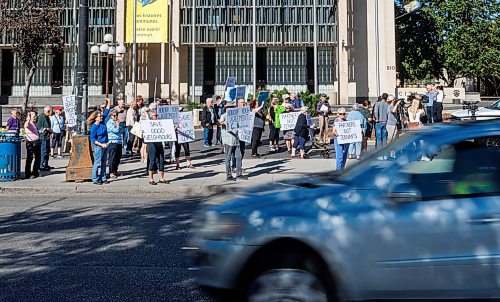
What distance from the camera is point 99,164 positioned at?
14438mm

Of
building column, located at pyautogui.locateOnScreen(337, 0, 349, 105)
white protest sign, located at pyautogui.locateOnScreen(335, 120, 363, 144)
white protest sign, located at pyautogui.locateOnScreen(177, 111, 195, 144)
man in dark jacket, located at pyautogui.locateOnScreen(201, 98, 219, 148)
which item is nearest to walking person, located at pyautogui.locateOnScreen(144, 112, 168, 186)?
white protest sign, located at pyautogui.locateOnScreen(177, 111, 195, 144)

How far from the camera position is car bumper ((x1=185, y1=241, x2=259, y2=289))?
439 centimetres

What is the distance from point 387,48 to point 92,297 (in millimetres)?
41263

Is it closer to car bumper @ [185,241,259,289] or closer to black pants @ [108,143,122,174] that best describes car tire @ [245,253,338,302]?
car bumper @ [185,241,259,289]

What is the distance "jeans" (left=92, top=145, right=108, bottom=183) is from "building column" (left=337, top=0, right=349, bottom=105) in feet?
101

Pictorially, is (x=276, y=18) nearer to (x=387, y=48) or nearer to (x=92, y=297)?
(x=387, y=48)

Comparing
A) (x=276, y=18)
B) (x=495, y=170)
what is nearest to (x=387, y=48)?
(x=276, y=18)

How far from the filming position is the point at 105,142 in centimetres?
1405

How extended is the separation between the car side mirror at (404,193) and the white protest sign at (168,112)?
12.2 metres

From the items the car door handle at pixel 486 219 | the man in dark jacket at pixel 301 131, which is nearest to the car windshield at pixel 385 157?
the car door handle at pixel 486 219

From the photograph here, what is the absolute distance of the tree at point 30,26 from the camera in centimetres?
3284

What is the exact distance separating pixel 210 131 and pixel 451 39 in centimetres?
3499

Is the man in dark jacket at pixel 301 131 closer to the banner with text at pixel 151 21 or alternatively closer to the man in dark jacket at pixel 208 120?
the man in dark jacket at pixel 208 120

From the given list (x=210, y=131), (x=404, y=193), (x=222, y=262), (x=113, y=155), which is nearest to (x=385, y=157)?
(x=404, y=193)
